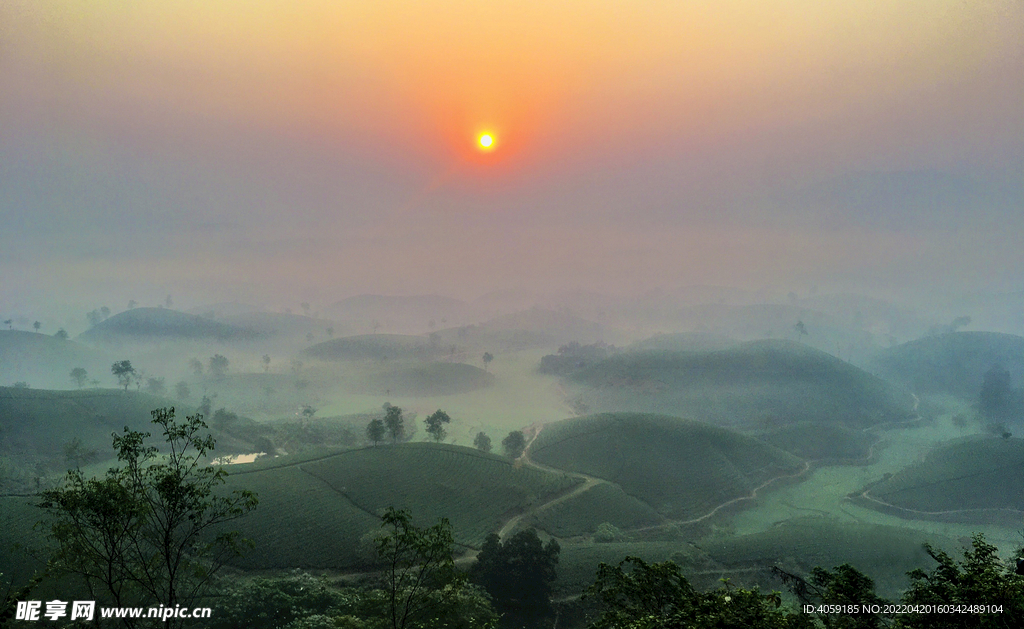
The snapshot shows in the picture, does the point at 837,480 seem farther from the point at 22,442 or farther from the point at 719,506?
the point at 22,442

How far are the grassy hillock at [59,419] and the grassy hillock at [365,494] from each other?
189 feet

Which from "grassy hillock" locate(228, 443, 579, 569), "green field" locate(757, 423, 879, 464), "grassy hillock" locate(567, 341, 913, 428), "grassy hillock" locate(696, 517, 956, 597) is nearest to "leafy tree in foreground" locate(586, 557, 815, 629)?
"grassy hillock" locate(228, 443, 579, 569)

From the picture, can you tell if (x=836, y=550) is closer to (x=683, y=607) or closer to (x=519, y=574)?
(x=519, y=574)

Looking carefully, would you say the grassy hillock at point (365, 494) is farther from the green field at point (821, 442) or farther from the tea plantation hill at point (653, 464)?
the green field at point (821, 442)

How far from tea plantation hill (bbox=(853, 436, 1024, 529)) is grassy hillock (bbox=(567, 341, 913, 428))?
40659 mm

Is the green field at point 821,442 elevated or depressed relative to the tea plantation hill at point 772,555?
elevated

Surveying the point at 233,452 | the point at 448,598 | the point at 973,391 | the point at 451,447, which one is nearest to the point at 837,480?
the point at 451,447

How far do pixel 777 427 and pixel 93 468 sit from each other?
172822 mm

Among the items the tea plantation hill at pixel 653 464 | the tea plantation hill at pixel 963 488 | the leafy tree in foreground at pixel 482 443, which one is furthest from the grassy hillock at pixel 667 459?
the tea plantation hill at pixel 963 488

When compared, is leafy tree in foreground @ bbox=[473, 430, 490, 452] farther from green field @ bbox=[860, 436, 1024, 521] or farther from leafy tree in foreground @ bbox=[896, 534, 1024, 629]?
leafy tree in foreground @ bbox=[896, 534, 1024, 629]

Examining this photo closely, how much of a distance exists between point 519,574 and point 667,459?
6011 cm

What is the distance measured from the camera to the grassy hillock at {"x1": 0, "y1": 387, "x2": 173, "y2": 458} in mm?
102500

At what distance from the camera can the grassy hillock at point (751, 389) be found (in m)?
151

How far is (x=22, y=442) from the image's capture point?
102m
